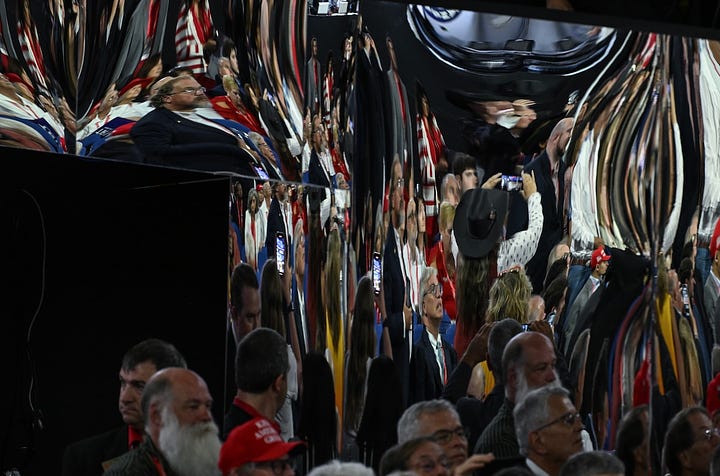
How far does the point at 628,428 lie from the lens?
3887 millimetres

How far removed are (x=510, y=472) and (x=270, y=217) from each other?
1147 mm

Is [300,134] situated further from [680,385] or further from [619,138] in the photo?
[680,385]

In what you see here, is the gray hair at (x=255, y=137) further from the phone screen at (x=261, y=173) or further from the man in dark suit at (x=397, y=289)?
the man in dark suit at (x=397, y=289)

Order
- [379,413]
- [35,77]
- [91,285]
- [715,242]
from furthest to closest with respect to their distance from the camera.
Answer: [715,242]
[379,413]
[91,285]
[35,77]

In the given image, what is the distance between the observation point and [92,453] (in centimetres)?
356

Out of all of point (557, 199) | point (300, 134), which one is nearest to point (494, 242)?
point (557, 199)

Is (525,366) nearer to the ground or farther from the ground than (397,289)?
nearer to the ground

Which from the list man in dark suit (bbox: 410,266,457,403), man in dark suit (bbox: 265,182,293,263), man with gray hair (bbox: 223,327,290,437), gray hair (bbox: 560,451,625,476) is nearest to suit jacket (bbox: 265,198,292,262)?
man in dark suit (bbox: 265,182,293,263)

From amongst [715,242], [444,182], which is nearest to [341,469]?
[444,182]

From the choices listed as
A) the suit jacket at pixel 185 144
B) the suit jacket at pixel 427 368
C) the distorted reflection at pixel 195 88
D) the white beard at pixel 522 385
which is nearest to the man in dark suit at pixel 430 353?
the suit jacket at pixel 427 368

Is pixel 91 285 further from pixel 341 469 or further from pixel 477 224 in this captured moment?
pixel 477 224

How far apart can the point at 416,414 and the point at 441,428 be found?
0.09 metres

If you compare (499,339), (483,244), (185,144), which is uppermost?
(185,144)

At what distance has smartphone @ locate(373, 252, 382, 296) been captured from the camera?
12.7 feet
